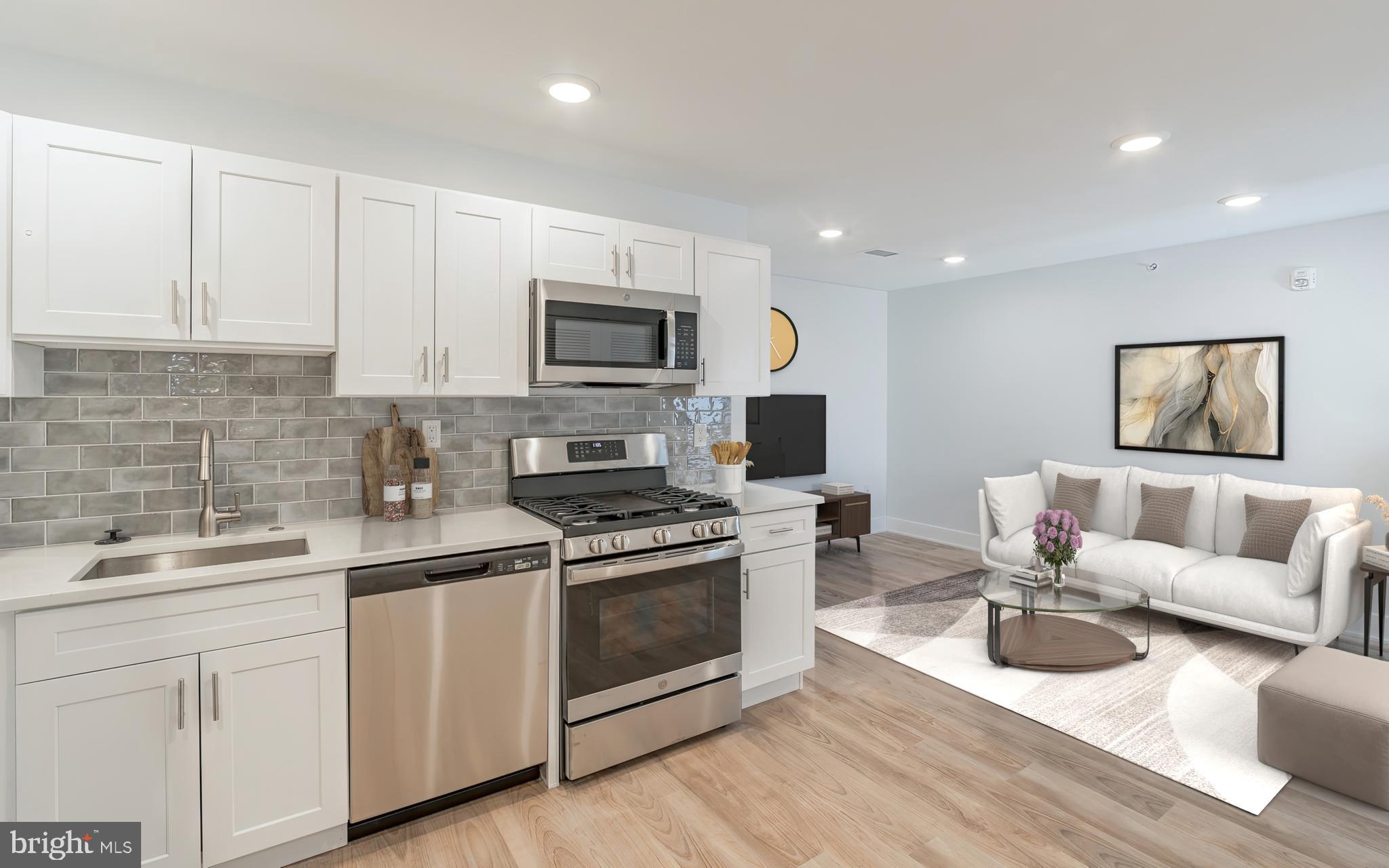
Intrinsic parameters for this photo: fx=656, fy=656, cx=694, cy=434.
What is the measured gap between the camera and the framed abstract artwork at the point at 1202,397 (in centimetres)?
439

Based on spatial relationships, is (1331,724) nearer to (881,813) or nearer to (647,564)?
(881,813)

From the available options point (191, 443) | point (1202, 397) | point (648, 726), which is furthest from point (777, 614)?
point (1202, 397)

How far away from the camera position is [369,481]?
267cm

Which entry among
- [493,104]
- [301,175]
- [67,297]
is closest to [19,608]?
[67,297]

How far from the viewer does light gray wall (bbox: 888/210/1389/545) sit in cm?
404

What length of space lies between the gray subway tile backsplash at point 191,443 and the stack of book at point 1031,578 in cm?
283

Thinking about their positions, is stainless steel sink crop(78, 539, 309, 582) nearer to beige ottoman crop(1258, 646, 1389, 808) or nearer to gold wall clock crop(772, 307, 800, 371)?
beige ottoman crop(1258, 646, 1389, 808)

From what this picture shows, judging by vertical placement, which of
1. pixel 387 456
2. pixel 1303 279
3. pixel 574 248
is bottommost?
pixel 387 456

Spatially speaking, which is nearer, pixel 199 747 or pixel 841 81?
pixel 199 747

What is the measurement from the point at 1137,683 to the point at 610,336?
3194 mm

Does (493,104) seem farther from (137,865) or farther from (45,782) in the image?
(137,865)

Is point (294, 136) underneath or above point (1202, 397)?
above

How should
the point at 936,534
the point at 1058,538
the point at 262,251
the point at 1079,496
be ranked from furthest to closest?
the point at 936,534
the point at 1079,496
the point at 1058,538
the point at 262,251

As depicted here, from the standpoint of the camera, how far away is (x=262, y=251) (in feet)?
7.31
